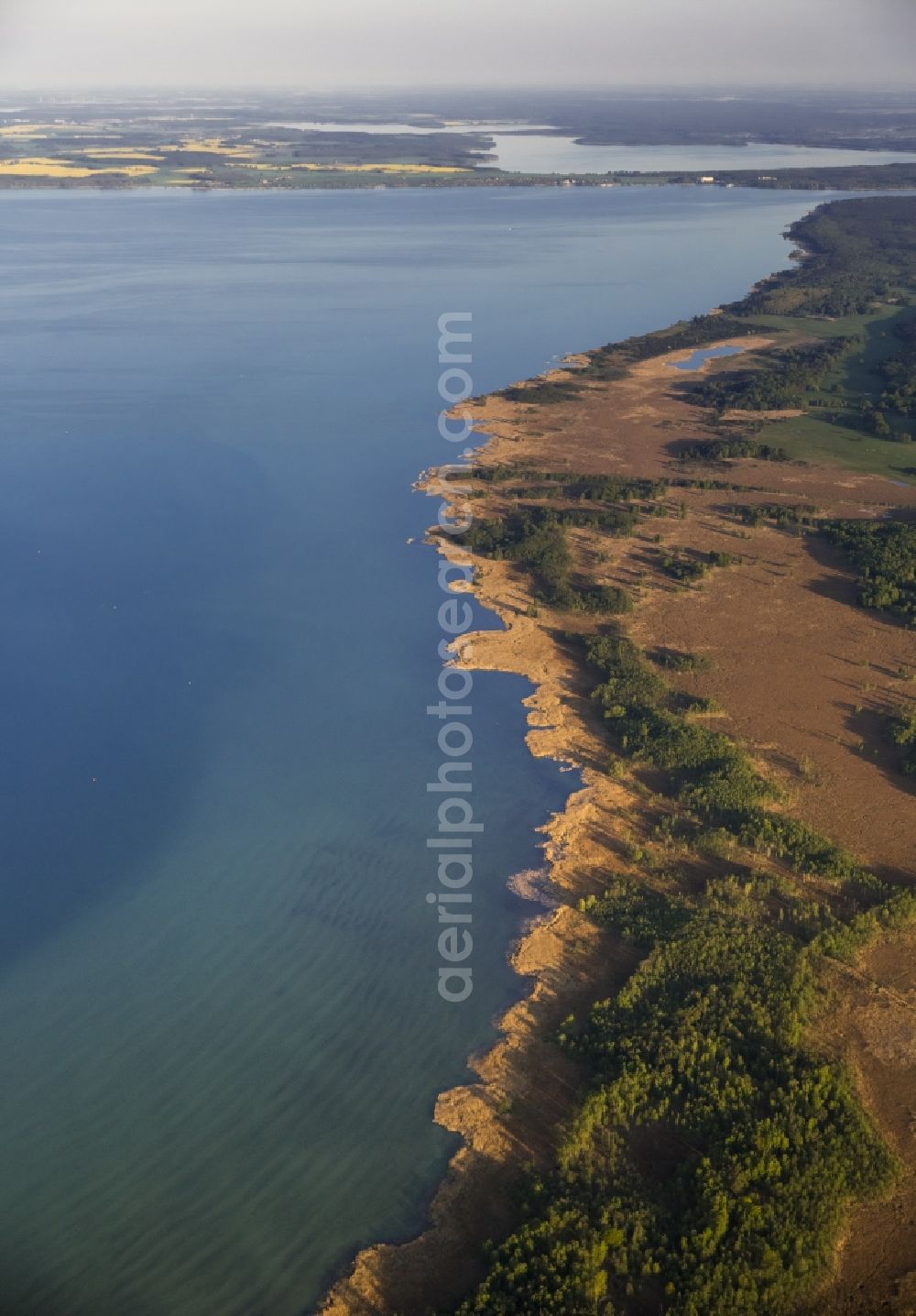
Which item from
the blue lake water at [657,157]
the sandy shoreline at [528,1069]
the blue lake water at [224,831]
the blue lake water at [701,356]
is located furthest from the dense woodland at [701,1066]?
the blue lake water at [657,157]

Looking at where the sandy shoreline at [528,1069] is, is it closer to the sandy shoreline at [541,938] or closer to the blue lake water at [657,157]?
the sandy shoreline at [541,938]

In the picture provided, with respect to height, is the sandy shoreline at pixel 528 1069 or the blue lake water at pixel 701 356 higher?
the blue lake water at pixel 701 356

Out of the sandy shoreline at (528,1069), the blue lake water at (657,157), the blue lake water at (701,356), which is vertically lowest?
the sandy shoreline at (528,1069)

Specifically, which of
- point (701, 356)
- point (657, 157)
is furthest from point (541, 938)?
point (657, 157)

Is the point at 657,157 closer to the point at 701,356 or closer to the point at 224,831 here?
the point at 701,356

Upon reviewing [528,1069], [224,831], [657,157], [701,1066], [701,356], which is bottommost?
[528,1069]

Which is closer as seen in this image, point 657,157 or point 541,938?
point 541,938

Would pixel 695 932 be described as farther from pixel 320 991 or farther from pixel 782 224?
pixel 782 224

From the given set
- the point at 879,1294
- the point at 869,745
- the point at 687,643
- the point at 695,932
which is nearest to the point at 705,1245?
the point at 879,1294
